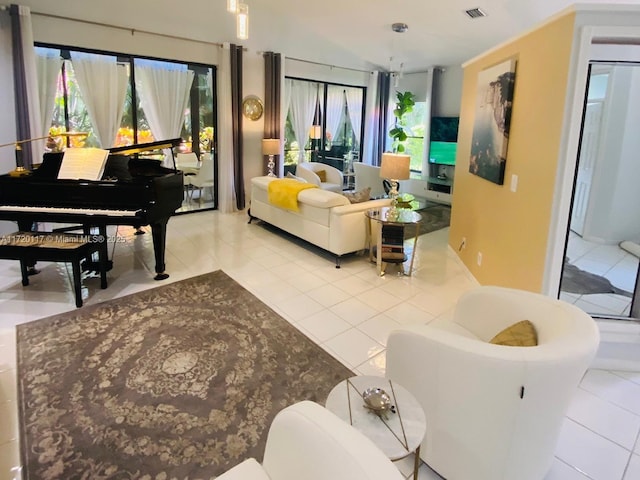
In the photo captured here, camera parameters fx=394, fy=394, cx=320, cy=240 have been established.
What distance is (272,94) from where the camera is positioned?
22.8 ft

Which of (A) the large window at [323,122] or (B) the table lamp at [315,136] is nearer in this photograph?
(A) the large window at [323,122]

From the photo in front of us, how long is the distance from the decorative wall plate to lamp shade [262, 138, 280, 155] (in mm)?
472

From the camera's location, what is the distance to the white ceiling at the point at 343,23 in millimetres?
4930

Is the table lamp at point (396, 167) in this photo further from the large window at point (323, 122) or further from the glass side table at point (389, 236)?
the large window at point (323, 122)

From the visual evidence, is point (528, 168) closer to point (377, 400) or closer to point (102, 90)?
point (377, 400)

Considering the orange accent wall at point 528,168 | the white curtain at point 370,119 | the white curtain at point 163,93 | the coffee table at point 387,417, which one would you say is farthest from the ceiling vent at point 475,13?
the coffee table at point 387,417

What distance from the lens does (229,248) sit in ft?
16.6

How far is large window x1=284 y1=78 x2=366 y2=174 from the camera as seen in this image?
25.9 ft

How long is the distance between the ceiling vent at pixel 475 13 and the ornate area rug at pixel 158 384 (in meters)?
4.42

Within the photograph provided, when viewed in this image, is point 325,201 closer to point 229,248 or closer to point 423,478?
point 229,248

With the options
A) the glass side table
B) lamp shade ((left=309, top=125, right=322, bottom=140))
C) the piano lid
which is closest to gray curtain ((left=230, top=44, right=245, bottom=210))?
lamp shade ((left=309, top=125, right=322, bottom=140))

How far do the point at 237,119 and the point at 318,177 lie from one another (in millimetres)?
1683

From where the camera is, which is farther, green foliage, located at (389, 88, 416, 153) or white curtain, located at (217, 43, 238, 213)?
green foliage, located at (389, 88, 416, 153)

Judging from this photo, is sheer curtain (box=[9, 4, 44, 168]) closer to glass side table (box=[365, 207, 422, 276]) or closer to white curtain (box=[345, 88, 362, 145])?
glass side table (box=[365, 207, 422, 276])
